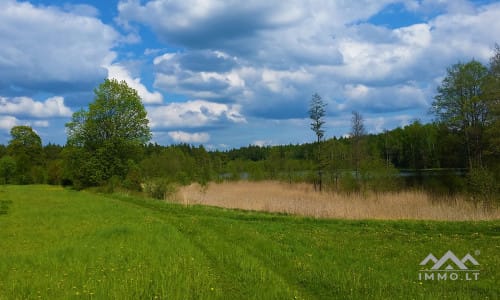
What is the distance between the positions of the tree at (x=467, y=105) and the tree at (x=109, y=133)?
37.8 metres

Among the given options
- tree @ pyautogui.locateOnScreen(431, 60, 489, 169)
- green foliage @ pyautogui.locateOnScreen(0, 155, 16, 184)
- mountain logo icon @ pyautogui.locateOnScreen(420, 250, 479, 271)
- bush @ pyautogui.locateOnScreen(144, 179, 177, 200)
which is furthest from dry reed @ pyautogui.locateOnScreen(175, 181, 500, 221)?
green foliage @ pyautogui.locateOnScreen(0, 155, 16, 184)

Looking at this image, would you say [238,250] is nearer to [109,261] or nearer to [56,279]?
[109,261]

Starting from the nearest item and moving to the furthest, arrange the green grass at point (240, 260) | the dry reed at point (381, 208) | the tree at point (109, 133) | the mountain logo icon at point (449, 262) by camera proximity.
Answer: the green grass at point (240, 260), the mountain logo icon at point (449, 262), the dry reed at point (381, 208), the tree at point (109, 133)

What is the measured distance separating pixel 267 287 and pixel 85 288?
3.94 meters

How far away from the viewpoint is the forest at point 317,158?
29594mm

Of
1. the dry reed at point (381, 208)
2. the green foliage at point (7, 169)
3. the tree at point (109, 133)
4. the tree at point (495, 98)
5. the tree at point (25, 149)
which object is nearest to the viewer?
the dry reed at point (381, 208)

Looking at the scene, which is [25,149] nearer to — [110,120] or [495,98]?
[110,120]

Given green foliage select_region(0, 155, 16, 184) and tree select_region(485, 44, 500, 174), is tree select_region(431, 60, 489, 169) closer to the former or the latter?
tree select_region(485, 44, 500, 174)

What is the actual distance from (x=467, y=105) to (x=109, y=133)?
43188 mm

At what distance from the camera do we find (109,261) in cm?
971

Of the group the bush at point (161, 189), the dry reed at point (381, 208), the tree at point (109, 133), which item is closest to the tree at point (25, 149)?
the tree at point (109, 133)

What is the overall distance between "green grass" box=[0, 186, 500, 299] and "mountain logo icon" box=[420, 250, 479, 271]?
23cm

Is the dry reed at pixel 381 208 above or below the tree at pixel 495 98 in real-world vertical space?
below

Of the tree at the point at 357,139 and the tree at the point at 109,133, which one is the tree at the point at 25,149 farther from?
the tree at the point at 357,139
